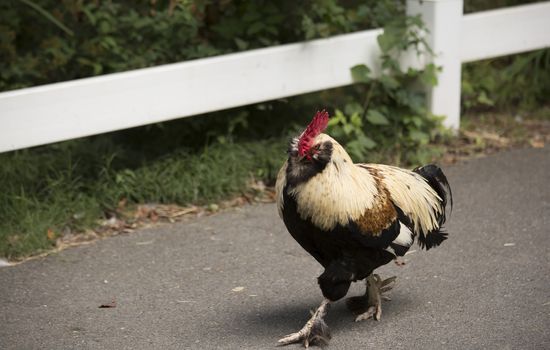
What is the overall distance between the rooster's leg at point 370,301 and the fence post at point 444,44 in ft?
9.53

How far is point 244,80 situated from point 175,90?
0.58 m

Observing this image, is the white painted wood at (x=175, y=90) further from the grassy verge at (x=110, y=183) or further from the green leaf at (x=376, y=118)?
the grassy verge at (x=110, y=183)

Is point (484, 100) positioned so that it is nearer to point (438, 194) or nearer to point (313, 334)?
point (438, 194)

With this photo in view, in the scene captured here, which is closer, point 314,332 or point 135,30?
point 314,332

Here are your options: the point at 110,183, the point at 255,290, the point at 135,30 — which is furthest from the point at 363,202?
the point at 135,30

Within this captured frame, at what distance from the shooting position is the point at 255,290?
5637 mm

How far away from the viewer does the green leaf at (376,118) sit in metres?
7.55

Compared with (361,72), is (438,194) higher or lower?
lower

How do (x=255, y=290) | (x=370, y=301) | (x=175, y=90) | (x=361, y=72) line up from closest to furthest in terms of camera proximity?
(x=370, y=301), (x=255, y=290), (x=175, y=90), (x=361, y=72)

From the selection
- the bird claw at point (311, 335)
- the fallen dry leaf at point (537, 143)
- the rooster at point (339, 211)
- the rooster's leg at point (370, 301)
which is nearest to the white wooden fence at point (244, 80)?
the fallen dry leaf at point (537, 143)

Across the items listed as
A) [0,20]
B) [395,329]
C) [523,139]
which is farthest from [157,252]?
[523,139]

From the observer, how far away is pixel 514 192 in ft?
23.6

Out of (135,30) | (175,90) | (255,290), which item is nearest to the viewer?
(255,290)

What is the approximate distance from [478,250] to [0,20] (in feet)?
13.4
